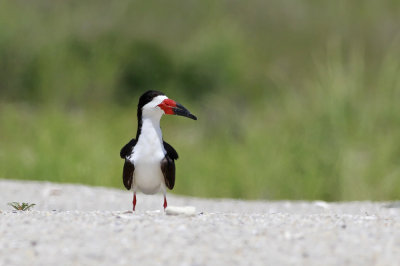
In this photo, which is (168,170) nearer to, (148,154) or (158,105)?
(148,154)

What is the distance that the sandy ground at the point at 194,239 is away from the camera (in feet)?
10.0

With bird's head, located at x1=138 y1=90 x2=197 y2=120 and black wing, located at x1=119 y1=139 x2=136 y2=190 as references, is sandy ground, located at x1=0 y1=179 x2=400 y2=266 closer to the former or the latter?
black wing, located at x1=119 y1=139 x2=136 y2=190

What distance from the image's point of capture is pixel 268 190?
7.51 metres

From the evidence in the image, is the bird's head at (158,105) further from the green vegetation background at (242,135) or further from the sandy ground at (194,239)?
the green vegetation background at (242,135)

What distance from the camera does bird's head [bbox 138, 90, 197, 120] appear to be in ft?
12.9

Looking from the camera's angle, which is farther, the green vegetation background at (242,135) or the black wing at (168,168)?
the green vegetation background at (242,135)

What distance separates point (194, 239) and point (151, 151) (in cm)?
74

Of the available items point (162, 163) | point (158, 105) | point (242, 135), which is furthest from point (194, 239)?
point (242, 135)

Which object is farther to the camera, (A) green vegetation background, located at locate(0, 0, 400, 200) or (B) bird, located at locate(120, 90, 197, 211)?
(A) green vegetation background, located at locate(0, 0, 400, 200)

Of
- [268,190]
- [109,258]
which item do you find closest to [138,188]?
[109,258]

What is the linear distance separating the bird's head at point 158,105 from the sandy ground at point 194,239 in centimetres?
51

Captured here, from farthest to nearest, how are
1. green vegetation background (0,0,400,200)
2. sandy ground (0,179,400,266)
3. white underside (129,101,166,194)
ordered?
green vegetation background (0,0,400,200) < white underside (129,101,166,194) < sandy ground (0,179,400,266)

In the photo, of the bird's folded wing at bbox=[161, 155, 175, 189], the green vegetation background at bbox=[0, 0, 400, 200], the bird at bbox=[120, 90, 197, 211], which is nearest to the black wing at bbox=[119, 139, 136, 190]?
the bird at bbox=[120, 90, 197, 211]

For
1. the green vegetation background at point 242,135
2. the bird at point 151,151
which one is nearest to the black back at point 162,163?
the bird at point 151,151
